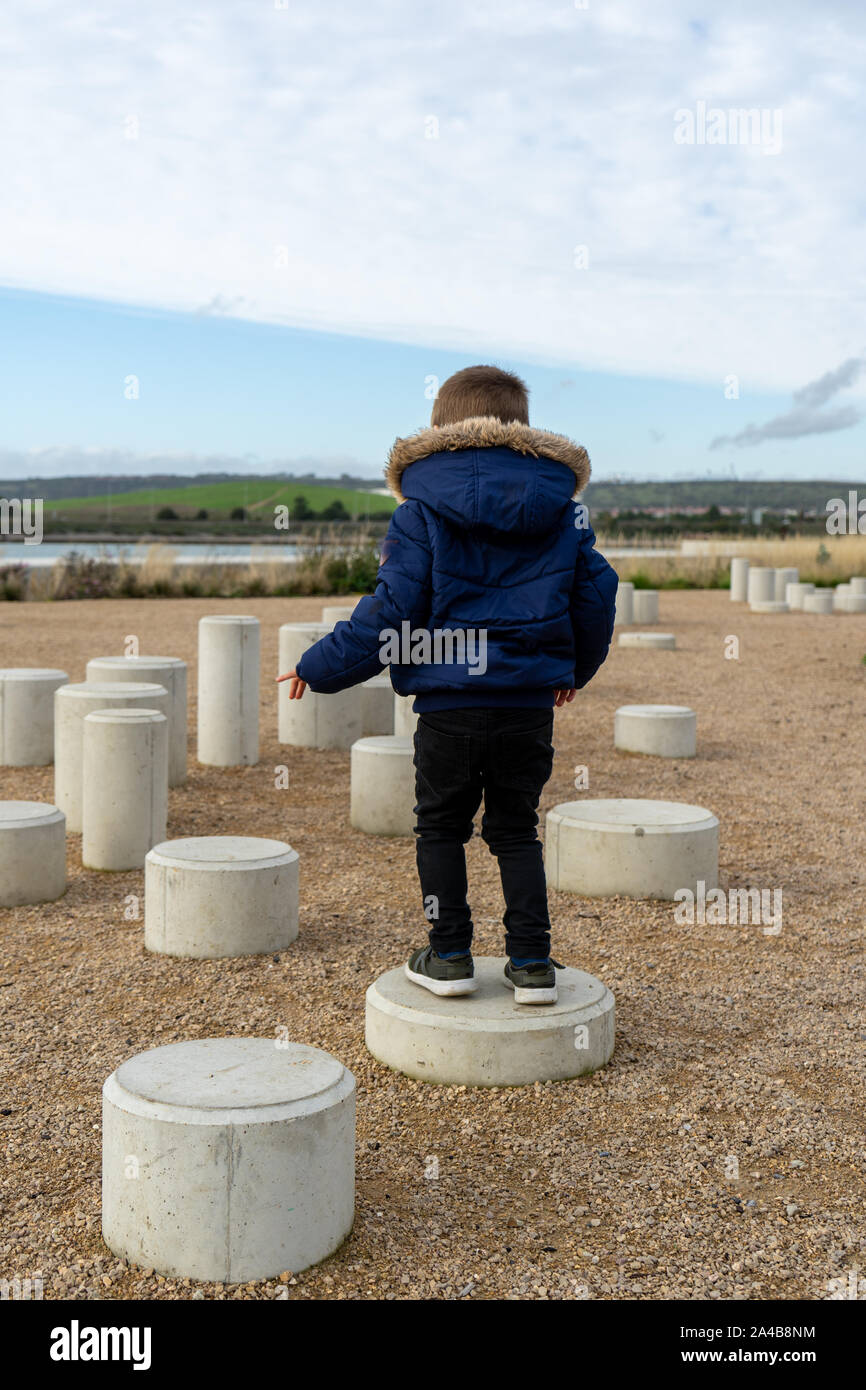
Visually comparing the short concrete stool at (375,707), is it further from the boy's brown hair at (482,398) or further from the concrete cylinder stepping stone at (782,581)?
the concrete cylinder stepping stone at (782,581)

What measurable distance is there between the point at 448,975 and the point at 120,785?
2.67m

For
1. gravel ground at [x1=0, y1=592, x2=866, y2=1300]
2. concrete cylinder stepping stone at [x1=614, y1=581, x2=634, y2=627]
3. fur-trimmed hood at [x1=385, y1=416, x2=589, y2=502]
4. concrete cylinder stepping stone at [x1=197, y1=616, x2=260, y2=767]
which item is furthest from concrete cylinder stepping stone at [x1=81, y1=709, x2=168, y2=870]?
concrete cylinder stepping stone at [x1=614, y1=581, x2=634, y2=627]

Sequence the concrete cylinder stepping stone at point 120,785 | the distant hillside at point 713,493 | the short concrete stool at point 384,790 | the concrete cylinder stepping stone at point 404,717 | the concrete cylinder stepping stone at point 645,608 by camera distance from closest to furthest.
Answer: the concrete cylinder stepping stone at point 120,785 < the short concrete stool at point 384,790 < the concrete cylinder stepping stone at point 404,717 < the concrete cylinder stepping stone at point 645,608 < the distant hillside at point 713,493

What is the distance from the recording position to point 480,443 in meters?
3.85

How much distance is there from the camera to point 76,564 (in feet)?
76.4

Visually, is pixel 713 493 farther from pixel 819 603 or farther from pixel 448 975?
pixel 448 975

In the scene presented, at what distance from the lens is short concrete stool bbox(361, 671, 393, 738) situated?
9.59 m

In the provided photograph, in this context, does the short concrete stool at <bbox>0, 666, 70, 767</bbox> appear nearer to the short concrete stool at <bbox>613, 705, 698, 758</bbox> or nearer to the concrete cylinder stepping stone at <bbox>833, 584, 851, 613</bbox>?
the short concrete stool at <bbox>613, 705, 698, 758</bbox>

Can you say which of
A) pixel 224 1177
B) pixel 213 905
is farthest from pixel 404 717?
pixel 224 1177

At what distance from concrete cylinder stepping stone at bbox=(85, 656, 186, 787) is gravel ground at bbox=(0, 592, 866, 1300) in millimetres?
240

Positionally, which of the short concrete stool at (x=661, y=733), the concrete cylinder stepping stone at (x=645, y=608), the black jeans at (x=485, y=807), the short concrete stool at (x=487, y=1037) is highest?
the concrete cylinder stepping stone at (x=645, y=608)

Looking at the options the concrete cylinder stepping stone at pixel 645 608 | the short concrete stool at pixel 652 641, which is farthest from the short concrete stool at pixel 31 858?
the concrete cylinder stepping stone at pixel 645 608

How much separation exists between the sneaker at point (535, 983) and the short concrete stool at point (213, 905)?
138 centimetres

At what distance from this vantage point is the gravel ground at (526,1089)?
3.01m
